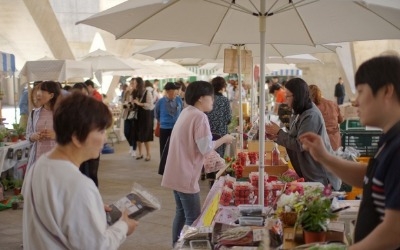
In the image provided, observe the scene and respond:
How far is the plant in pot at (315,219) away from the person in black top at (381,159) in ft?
2.45

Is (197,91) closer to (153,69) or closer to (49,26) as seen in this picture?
(153,69)

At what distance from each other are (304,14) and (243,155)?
1930 mm

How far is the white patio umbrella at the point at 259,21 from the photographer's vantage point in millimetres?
3982

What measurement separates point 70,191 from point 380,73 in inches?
52.7

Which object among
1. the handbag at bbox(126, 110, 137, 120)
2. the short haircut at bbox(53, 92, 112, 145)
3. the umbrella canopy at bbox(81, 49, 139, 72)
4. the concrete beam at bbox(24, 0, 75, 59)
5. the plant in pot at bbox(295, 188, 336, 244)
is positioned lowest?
the plant in pot at bbox(295, 188, 336, 244)

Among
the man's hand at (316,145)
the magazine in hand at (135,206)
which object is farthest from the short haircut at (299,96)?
the magazine in hand at (135,206)

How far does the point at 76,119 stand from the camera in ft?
7.46

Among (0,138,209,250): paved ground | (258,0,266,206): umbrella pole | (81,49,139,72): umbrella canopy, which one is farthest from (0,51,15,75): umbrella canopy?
(258,0,266,206): umbrella pole

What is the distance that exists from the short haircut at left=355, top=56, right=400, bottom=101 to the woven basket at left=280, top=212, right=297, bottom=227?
4.68 ft

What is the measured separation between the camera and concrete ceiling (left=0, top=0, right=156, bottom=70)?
19.4 metres

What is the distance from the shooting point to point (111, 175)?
1068 centimetres

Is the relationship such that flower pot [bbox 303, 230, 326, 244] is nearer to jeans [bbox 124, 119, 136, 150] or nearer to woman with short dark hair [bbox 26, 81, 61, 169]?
woman with short dark hair [bbox 26, 81, 61, 169]

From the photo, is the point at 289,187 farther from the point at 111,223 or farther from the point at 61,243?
the point at 61,243

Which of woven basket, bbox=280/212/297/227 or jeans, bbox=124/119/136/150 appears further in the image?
jeans, bbox=124/119/136/150
